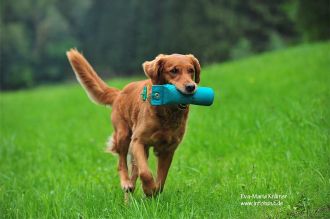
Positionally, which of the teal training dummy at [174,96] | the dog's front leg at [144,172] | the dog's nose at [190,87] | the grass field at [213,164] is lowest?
the grass field at [213,164]

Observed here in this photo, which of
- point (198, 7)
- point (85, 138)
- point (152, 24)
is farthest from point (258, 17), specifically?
point (85, 138)

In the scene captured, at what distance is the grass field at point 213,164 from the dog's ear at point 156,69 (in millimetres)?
1073

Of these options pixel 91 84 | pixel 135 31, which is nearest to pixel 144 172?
pixel 91 84

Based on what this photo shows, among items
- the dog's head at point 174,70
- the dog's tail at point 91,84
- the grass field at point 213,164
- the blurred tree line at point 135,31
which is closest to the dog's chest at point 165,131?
the dog's head at point 174,70

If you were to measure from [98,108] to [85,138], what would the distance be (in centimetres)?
513

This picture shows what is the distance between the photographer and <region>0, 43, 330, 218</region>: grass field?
441 centimetres

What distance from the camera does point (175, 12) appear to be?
38375 mm

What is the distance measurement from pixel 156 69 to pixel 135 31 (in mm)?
37288

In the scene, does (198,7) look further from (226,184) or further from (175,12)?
(226,184)

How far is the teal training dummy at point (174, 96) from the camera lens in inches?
179

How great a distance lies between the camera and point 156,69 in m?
4.80

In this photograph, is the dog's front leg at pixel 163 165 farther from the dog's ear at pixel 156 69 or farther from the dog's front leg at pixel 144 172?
the dog's ear at pixel 156 69

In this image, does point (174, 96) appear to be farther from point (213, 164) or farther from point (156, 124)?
point (213, 164)

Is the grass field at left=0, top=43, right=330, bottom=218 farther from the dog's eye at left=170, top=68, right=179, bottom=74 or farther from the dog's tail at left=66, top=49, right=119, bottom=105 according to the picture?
the dog's eye at left=170, top=68, right=179, bottom=74
